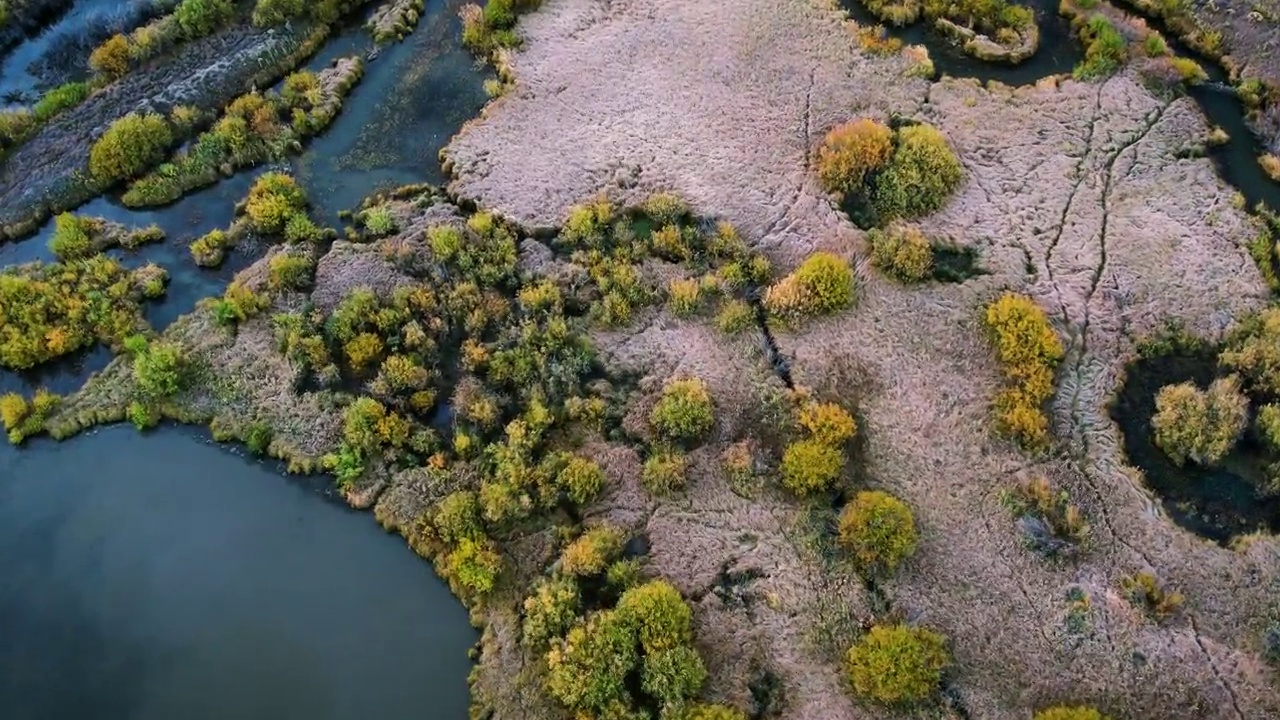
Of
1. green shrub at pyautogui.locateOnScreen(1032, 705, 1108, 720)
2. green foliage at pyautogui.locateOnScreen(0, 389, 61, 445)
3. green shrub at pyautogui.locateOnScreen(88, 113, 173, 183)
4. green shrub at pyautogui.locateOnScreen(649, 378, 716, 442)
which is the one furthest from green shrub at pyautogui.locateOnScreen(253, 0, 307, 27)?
green shrub at pyautogui.locateOnScreen(1032, 705, 1108, 720)

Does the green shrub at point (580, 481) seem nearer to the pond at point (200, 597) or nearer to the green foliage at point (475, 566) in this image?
the green foliage at point (475, 566)

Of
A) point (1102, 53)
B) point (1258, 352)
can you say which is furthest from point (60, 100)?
point (1258, 352)

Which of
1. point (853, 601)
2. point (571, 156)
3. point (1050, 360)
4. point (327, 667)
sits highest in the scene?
point (571, 156)

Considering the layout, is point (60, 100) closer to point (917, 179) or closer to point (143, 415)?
point (143, 415)

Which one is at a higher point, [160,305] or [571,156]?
[571,156]

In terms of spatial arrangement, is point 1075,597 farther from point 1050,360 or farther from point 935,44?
point 935,44

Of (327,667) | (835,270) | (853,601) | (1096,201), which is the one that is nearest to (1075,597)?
(853,601)
